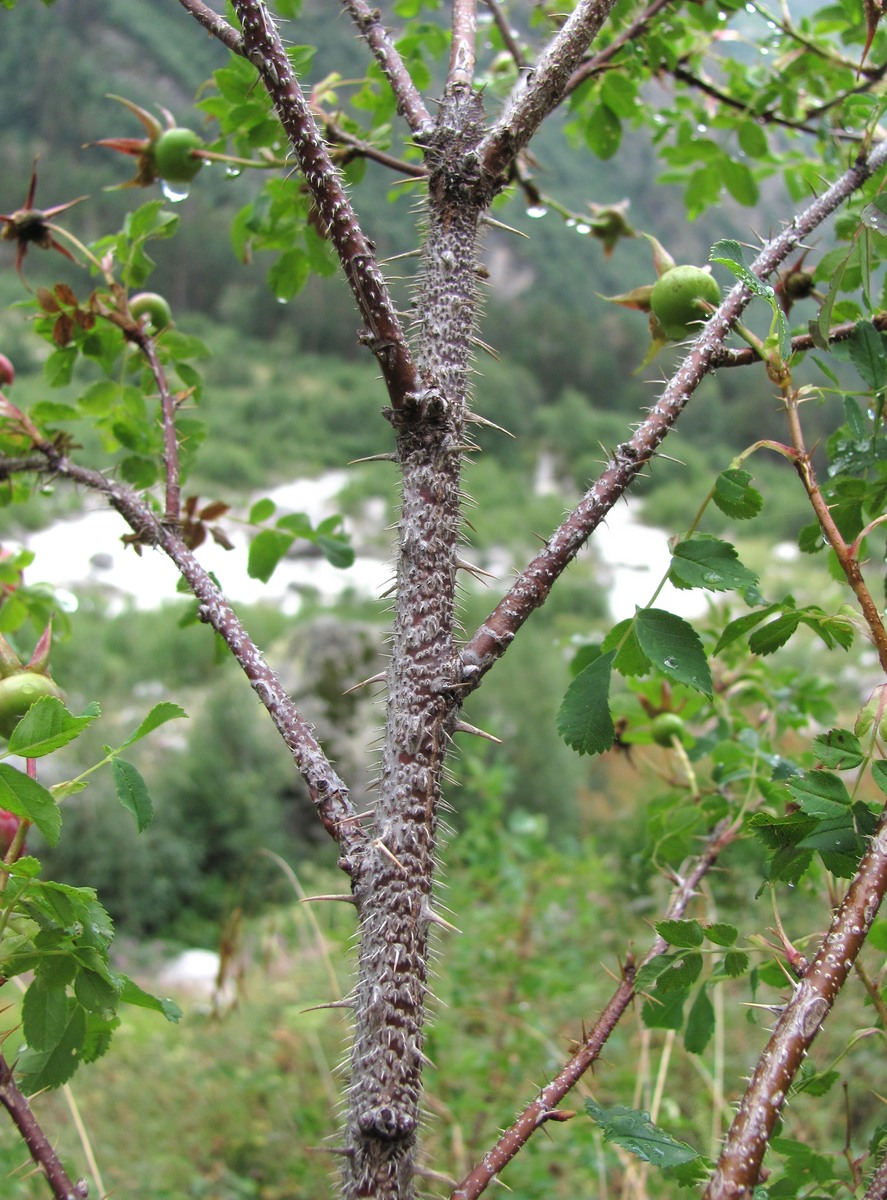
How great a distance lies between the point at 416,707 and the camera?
1.88 ft

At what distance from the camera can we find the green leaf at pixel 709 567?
23.2 inches

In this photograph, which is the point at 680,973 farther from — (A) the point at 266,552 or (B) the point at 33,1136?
(A) the point at 266,552

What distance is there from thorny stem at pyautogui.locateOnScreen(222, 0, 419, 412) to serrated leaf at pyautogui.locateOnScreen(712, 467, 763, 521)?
0.21 m

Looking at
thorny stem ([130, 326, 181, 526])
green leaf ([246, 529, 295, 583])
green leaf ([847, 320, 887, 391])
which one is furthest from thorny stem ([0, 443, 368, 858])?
green leaf ([847, 320, 887, 391])

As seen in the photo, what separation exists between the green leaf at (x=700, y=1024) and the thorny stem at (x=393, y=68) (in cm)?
71

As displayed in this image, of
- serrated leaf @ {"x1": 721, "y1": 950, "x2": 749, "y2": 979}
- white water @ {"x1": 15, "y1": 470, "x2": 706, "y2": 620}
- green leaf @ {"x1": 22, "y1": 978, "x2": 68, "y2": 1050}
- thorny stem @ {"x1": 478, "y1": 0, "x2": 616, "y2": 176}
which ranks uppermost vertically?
white water @ {"x1": 15, "y1": 470, "x2": 706, "y2": 620}

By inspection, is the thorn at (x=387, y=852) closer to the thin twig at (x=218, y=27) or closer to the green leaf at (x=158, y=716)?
the green leaf at (x=158, y=716)

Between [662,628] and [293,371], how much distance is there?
81.8 ft

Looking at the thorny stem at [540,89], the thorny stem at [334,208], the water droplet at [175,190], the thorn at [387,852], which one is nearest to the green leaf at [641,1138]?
the thorn at [387,852]

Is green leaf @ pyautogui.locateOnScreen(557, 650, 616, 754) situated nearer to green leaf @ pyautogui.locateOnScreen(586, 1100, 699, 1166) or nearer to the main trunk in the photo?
the main trunk

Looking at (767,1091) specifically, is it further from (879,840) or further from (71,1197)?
(71,1197)

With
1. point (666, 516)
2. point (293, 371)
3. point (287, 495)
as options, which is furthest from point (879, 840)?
point (293, 371)

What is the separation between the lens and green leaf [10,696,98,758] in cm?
51

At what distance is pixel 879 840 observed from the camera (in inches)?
18.8
